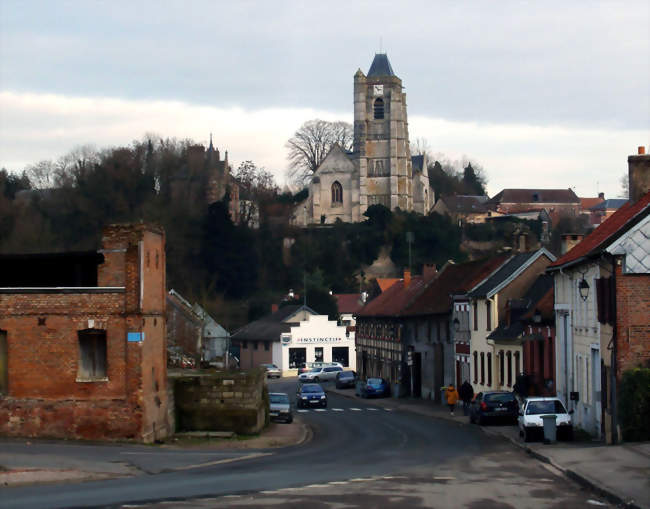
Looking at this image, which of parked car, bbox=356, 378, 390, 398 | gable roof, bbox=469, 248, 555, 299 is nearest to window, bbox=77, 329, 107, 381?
gable roof, bbox=469, 248, 555, 299

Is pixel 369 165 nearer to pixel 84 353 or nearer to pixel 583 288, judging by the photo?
pixel 583 288

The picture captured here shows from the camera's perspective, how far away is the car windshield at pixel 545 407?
33.0 meters

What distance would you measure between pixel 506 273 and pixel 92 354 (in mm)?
26437

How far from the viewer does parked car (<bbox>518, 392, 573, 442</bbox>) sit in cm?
3275

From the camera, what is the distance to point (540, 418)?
107 feet

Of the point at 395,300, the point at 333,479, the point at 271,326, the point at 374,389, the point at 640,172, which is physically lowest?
Answer: the point at 374,389

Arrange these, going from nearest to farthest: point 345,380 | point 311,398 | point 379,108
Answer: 1. point 311,398
2. point 345,380
3. point 379,108

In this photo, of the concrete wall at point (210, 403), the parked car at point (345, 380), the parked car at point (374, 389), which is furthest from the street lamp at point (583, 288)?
the parked car at point (345, 380)

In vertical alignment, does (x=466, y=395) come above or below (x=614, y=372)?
below

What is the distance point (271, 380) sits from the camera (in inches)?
3661

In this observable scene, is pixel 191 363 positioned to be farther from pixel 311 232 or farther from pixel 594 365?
pixel 311 232

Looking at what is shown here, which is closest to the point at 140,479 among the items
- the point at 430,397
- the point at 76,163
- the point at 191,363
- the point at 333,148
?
the point at 191,363

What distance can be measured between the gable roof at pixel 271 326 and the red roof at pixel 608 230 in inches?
2476

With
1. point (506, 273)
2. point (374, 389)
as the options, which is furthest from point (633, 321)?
point (374, 389)
